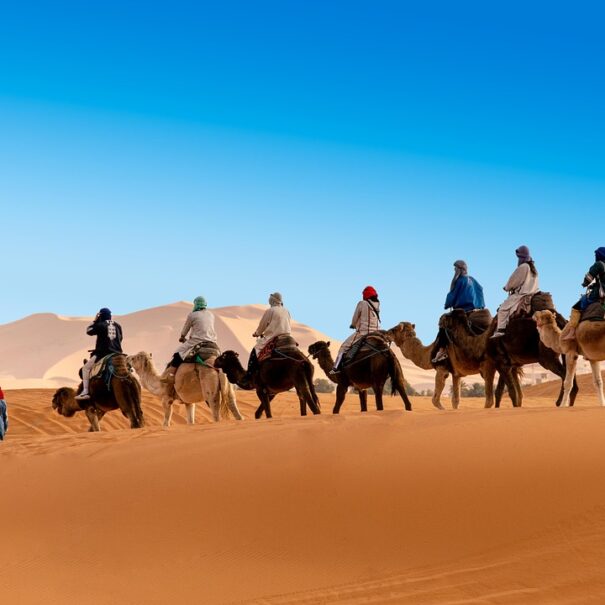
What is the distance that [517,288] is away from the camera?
1670cm

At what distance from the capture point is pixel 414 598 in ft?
21.7

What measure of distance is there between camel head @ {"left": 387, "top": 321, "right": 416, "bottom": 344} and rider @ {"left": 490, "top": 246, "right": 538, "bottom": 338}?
310 centimetres

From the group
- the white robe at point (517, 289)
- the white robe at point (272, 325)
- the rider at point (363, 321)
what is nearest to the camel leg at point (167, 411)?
the white robe at point (272, 325)

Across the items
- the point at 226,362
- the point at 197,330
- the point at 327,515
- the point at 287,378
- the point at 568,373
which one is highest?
the point at 197,330

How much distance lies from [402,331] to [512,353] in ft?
11.8

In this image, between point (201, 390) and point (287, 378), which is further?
point (201, 390)

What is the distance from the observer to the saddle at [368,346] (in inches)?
603

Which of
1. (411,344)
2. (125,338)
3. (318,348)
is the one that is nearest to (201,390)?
(318,348)

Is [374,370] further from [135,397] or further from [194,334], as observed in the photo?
[135,397]

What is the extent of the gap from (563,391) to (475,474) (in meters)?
7.33

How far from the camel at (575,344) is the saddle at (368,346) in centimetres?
266

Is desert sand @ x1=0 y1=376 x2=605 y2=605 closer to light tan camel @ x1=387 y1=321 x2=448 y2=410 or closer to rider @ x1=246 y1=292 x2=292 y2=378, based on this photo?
rider @ x1=246 y1=292 x2=292 y2=378

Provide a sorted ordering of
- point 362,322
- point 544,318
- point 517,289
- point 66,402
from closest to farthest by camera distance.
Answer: point 362,322, point 544,318, point 517,289, point 66,402

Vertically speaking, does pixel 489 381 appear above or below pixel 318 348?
below
